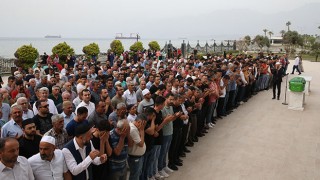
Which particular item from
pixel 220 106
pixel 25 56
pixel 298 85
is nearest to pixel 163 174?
pixel 220 106

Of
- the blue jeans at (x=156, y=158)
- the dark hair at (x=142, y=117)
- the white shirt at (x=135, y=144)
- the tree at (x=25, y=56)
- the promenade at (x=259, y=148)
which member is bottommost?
the promenade at (x=259, y=148)

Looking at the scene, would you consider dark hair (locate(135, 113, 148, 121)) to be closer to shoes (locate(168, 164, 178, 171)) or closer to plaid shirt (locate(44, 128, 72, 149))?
plaid shirt (locate(44, 128, 72, 149))

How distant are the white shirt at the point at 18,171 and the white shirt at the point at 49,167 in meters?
0.11

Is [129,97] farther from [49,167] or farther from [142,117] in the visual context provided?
[49,167]

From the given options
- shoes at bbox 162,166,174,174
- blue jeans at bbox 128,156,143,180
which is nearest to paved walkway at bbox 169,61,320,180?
shoes at bbox 162,166,174,174

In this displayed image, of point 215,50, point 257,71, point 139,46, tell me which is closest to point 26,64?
point 139,46

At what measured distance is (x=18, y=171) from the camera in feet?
10.2

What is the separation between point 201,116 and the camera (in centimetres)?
812

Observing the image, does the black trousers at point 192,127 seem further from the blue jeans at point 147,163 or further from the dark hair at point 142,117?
the dark hair at point 142,117

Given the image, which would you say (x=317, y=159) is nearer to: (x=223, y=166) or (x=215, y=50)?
(x=223, y=166)

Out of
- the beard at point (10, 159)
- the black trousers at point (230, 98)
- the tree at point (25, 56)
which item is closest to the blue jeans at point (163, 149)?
the beard at point (10, 159)

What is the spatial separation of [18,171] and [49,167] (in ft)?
1.21

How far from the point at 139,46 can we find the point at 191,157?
19582 millimetres

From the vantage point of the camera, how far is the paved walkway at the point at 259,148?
6.07 metres
